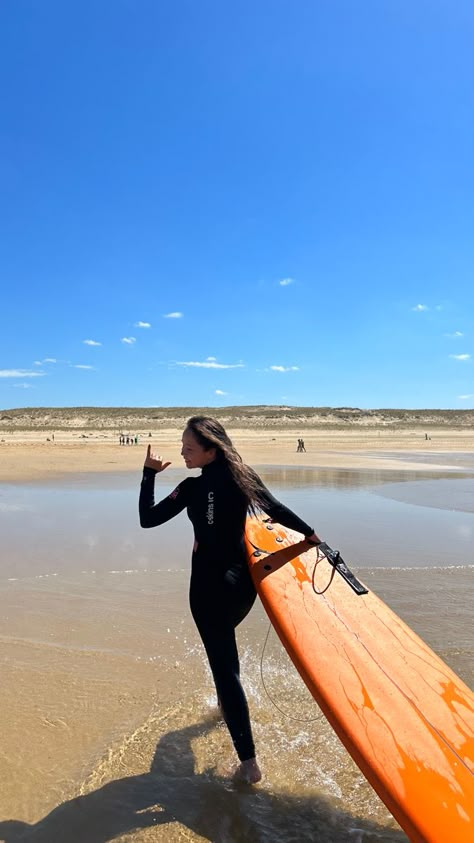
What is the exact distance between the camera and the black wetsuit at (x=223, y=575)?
2678 millimetres

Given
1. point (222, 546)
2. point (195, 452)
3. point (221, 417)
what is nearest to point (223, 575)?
point (222, 546)

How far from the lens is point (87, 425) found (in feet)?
241

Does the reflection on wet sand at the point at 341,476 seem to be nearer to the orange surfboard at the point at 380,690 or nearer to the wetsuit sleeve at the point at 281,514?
the orange surfboard at the point at 380,690

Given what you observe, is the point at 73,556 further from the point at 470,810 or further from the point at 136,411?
the point at 136,411

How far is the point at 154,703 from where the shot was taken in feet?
11.1

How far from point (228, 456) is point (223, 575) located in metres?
0.61

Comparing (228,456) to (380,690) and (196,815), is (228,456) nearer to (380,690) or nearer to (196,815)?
(380,690)

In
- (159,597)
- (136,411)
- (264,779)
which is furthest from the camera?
(136,411)

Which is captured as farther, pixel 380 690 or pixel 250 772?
pixel 250 772

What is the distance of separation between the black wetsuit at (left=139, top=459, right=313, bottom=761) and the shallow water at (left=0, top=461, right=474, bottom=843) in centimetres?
35

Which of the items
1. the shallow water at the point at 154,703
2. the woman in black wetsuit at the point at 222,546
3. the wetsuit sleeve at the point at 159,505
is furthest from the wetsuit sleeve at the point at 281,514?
the shallow water at the point at 154,703

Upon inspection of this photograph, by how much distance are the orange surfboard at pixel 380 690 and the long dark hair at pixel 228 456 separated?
38cm

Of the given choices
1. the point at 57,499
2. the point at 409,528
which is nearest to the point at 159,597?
the point at 409,528

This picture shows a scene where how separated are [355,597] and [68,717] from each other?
1.86m
